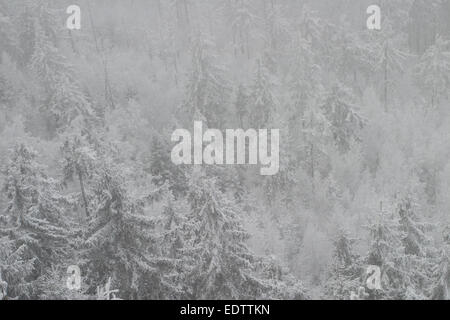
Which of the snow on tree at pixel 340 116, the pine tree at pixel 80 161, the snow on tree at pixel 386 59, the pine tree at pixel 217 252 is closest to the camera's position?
the pine tree at pixel 217 252

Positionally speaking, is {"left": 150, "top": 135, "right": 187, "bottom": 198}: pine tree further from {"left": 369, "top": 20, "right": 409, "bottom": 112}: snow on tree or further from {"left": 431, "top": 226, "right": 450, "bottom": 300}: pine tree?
{"left": 369, "top": 20, "right": 409, "bottom": 112}: snow on tree

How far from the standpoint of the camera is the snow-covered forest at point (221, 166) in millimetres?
20031

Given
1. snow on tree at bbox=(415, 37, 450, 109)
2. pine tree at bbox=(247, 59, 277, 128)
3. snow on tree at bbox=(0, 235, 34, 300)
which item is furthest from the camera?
snow on tree at bbox=(415, 37, 450, 109)

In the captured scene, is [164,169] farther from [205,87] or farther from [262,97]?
[262,97]

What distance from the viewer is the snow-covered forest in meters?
20.0

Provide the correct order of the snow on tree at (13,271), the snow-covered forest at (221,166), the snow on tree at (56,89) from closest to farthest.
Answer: the snow on tree at (13,271) < the snow-covered forest at (221,166) < the snow on tree at (56,89)

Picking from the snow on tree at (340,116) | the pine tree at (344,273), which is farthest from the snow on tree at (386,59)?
the pine tree at (344,273)

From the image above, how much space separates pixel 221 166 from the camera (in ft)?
120

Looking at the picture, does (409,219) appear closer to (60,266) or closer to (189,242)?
(189,242)

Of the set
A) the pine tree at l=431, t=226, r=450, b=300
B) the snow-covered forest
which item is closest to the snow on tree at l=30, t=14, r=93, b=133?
the snow-covered forest

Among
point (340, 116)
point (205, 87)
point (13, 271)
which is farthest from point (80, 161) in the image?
point (340, 116)

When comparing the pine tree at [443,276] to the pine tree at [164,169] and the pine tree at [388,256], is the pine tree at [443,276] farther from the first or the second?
the pine tree at [164,169]
